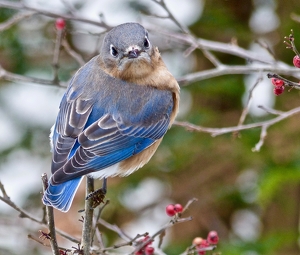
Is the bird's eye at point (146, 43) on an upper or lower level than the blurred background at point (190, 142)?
lower

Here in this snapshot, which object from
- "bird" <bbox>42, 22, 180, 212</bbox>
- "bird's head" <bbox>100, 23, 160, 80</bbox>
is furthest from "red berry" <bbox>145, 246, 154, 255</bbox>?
"bird's head" <bbox>100, 23, 160, 80</bbox>

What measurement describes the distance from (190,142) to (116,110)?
2057 mm

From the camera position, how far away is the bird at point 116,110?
3957mm

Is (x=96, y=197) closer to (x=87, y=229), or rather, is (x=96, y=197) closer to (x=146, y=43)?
(x=87, y=229)

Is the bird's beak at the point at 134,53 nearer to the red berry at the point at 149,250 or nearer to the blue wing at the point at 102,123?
the blue wing at the point at 102,123

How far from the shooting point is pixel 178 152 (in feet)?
20.5

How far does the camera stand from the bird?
3957 mm

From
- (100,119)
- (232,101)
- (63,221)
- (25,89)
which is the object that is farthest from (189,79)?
(25,89)

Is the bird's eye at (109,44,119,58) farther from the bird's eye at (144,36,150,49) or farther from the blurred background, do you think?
the blurred background

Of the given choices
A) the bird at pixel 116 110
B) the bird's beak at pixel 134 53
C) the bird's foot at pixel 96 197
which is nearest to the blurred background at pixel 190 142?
the bird at pixel 116 110

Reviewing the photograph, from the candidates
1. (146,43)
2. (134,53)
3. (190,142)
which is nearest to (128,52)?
(134,53)

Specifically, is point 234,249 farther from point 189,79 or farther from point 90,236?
point 90,236

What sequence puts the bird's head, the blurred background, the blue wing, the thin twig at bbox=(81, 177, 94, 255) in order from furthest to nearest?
1. the blurred background
2. the bird's head
3. the blue wing
4. the thin twig at bbox=(81, 177, 94, 255)

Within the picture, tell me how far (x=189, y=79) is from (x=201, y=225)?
9.72 feet
